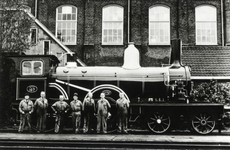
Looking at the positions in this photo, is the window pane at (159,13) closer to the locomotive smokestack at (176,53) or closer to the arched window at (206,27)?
the arched window at (206,27)

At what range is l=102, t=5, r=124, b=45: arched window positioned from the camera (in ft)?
66.2

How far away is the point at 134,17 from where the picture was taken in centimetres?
2019

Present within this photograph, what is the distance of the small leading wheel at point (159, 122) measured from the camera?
12492 mm

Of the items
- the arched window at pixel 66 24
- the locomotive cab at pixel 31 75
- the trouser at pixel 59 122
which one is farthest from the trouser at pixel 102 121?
the arched window at pixel 66 24

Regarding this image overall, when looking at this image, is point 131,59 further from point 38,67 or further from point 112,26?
point 112,26

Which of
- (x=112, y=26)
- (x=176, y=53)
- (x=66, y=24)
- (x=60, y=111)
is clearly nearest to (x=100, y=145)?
(x=60, y=111)

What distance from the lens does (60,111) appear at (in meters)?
12.5

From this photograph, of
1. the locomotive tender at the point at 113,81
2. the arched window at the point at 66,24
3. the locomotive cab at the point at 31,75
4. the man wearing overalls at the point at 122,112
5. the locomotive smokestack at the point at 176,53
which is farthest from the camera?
the arched window at the point at 66,24

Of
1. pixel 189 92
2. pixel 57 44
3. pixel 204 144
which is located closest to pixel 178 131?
pixel 189 92

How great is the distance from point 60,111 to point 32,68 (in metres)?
2.14

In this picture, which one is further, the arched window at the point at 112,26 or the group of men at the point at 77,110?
the arched window at the point at 112,26

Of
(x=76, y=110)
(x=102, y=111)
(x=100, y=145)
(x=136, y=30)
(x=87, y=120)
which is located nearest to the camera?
(x=100, y=145)

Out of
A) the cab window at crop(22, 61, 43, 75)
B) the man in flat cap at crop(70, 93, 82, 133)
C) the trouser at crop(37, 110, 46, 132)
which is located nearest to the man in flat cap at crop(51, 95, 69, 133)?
the man in flat cap at crop(70, 93, 82, 133)

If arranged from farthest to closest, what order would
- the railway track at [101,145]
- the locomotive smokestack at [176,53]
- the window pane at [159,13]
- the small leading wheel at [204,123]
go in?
the window pane at [159,13], the locomotive smokestack at [176,53], the small leading wheel at [204,123], the railway track at [101,145]
